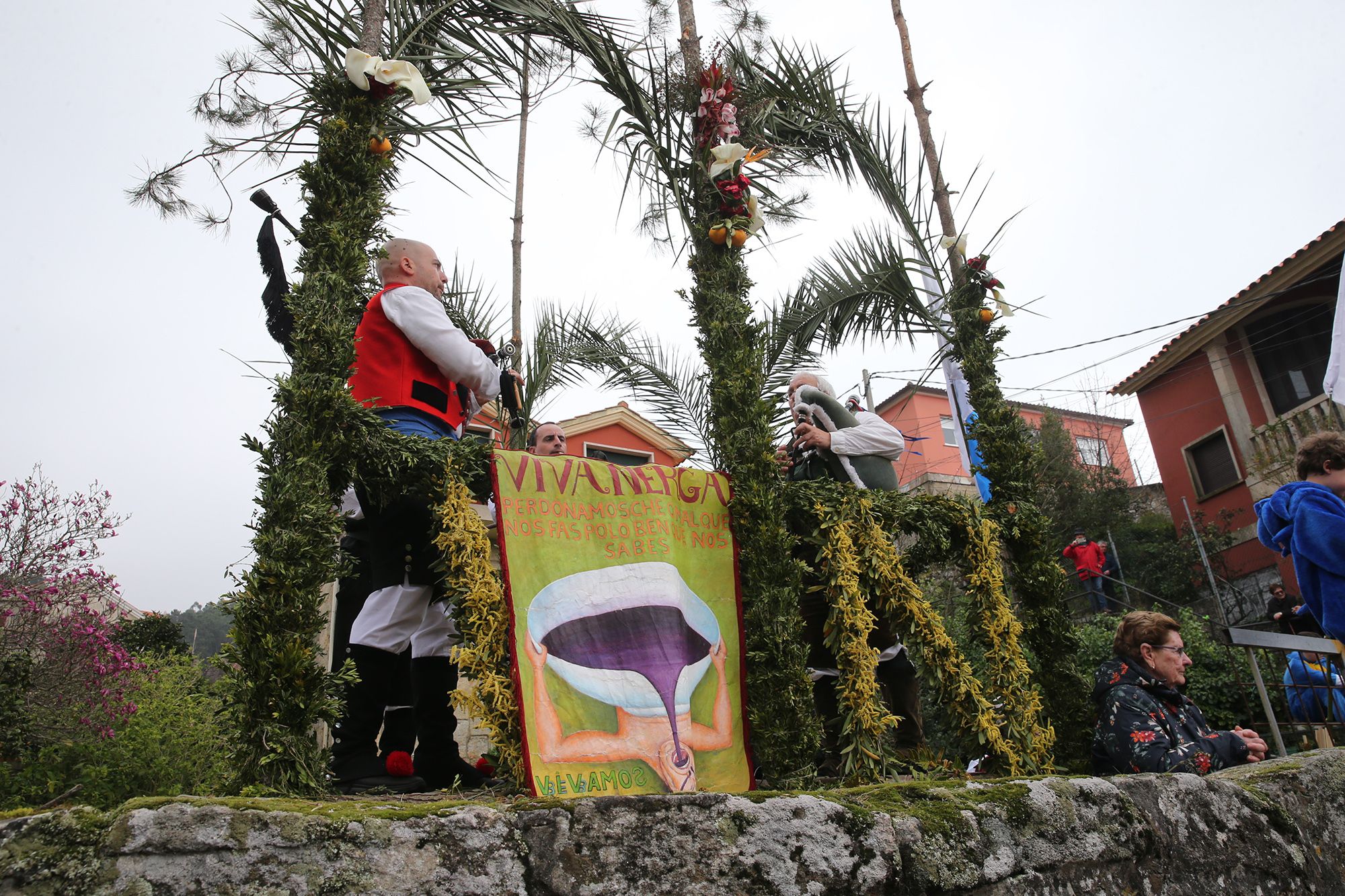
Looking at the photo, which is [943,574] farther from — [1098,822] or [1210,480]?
[1098,822]

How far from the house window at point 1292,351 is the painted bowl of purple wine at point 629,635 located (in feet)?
53.2

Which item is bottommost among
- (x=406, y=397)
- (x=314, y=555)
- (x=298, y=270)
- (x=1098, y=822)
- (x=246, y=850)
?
(x=1098, y=822)

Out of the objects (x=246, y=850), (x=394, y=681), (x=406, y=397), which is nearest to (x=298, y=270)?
(x=406, y=397)

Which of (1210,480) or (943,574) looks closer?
(943,574)

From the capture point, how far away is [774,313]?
868cm

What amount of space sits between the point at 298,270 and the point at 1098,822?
3.17 meters

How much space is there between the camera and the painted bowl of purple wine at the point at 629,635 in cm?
340

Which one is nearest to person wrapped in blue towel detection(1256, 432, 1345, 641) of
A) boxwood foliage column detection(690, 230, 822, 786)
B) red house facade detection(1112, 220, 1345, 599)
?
boxwood foliage column detection(690, 230, 822, 786)

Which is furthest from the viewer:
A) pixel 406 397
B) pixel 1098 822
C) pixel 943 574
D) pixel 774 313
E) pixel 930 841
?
pixel 943 574

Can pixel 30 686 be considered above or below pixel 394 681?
above

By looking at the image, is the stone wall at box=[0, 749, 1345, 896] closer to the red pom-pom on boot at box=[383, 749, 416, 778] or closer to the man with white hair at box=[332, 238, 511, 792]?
the red pom-pom on boot at box=[383, 749, 416, 778]

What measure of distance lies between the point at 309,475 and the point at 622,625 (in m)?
1.32

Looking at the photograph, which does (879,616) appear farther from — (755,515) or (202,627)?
(202,627)

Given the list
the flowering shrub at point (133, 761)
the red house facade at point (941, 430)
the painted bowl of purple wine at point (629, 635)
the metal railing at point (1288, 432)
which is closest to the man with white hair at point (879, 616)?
the painted bowl of purple wine at point (629, 635)
